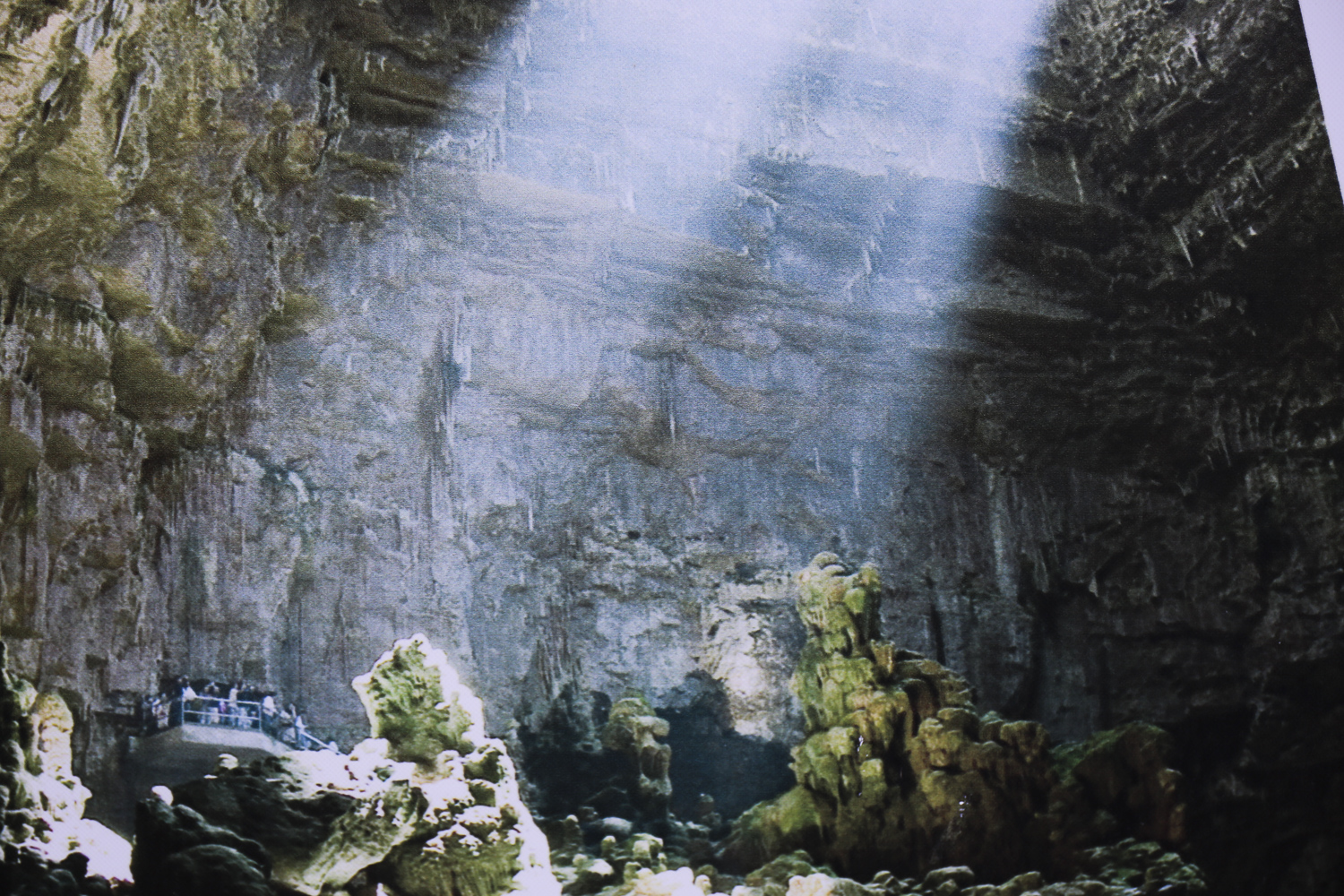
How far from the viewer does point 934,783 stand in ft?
45.1

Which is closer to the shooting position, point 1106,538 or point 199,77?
point 199,77

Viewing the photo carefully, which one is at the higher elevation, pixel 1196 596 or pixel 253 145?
pixel 253 145

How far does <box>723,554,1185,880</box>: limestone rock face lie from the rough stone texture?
178cm

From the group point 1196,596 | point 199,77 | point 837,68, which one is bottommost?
point 1196,596

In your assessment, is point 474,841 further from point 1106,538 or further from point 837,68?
point 837,68

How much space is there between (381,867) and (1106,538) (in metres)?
13.0

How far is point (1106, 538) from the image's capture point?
1942 cm

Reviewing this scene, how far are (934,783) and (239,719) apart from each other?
307 inches

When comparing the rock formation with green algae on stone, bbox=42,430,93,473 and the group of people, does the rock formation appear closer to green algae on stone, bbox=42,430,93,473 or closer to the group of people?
green algae on stone, bbox=42,430,93,473

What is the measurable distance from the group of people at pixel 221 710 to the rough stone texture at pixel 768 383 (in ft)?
1.07

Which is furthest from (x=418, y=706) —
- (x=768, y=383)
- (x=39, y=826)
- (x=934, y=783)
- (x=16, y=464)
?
(x=768, y=383)

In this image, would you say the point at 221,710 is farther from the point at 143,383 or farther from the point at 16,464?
the point at 16,464

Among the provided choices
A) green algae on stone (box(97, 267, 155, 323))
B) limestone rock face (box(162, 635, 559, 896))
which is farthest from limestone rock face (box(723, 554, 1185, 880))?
green algae on stone (box(97, 267, 155, 323))

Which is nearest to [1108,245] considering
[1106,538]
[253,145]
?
[1106,538]
